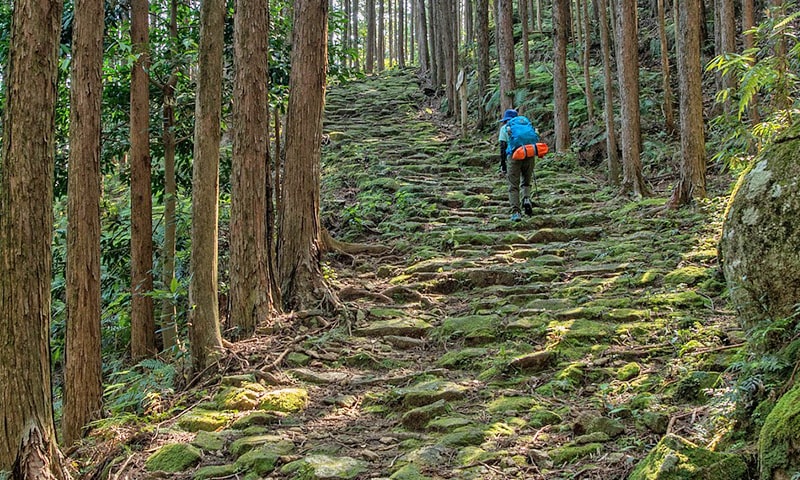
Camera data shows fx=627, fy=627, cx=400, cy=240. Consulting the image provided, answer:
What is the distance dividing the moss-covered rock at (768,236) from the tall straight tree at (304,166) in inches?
201

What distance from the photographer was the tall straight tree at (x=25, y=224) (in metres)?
4.18

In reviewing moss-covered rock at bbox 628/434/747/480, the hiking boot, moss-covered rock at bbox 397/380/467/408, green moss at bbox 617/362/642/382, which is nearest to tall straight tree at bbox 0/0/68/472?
moss-covered rock at bbox 397/380/467/408

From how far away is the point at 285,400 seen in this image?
575 centimetres

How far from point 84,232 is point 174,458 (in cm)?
248

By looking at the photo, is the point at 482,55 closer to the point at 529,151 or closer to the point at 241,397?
the point at 529,151

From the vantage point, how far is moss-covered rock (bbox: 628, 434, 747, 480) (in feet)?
9.89

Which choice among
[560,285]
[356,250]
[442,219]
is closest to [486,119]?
[442,219]

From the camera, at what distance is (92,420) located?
576cm

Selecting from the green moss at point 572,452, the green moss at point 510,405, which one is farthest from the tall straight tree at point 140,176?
the green moss at point 572,452

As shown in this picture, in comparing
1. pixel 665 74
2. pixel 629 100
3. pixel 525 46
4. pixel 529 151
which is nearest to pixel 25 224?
pixel 529 151

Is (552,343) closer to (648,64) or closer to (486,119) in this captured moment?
(486,119)

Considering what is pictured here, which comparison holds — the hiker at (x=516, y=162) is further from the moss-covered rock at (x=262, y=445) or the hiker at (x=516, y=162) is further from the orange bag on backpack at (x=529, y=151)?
the moss-covered rock at (x=262, y=445)

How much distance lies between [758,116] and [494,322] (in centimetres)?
741

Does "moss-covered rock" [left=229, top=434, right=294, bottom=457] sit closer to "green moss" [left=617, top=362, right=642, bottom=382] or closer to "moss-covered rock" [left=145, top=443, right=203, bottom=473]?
"moss-covered rock" [left=145, top=443, right=203, bottom=473]
